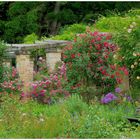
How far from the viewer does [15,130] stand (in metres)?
11.5

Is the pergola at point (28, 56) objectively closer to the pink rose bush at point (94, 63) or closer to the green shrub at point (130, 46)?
the pink rose bush at point (94, 63)

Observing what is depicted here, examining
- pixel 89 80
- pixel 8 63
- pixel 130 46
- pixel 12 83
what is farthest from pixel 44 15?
pixel 130 46

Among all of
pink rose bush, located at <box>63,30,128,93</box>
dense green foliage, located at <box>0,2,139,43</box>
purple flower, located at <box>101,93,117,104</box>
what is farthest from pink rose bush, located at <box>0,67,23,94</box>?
dense green foliage, located at <box>0,2,139,43</box>

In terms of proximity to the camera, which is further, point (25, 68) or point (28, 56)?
point (28, 56)

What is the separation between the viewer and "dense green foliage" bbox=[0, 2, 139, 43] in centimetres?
2839

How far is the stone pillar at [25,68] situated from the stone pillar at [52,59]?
1.70 ft

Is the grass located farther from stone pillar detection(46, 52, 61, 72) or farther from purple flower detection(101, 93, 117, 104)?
stone pillar detection(46, 52, 61, 72)

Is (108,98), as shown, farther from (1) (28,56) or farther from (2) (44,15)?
(2) (44,15)

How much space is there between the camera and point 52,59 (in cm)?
1741

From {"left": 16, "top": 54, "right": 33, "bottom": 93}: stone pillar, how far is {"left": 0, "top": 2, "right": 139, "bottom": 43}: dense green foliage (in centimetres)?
1086

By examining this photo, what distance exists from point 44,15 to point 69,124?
64.4 feet

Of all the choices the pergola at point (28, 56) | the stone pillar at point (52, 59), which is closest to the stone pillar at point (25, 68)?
the pergola at point (28, 56)

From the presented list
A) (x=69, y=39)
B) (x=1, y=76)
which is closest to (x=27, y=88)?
(x=1, y=76)

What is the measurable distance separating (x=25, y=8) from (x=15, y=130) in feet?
59.0
